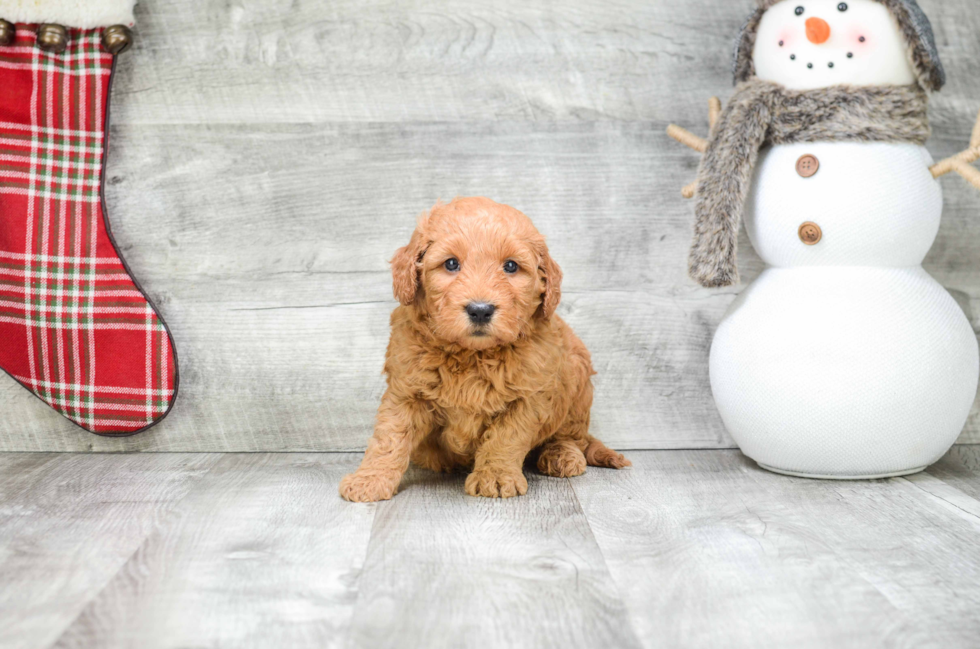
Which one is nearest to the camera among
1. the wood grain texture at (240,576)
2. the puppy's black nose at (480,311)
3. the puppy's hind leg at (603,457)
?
the wood grain texture at (240,576)

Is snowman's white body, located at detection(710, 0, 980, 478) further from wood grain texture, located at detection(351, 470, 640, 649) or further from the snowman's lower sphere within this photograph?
wood grain texture, located at detection(351, 470, 640, 649)

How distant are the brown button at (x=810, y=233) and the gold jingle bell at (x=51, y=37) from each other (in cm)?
189

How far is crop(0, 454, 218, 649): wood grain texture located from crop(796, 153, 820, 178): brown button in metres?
1.57

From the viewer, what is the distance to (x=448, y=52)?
2236 millimetres

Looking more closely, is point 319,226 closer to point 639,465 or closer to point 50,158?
point 50,158

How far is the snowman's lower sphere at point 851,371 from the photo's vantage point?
181 centimetres

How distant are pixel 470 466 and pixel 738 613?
3.02ft

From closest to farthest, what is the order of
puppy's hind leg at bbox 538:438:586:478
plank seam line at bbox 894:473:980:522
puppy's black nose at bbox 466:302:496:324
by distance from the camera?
puppy's black nose at bbox 466:302:496:324 < plank seam line at bbox 894:473:980:522 < puppy's hind leg at bbox 538:438:586:478

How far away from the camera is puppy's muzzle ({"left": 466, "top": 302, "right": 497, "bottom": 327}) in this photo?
161 centimetres

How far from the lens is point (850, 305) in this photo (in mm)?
1844

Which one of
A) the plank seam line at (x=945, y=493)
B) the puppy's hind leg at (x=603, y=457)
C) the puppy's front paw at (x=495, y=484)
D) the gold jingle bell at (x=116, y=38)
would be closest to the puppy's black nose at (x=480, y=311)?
the puppy's front paw at (x=495, y=484)

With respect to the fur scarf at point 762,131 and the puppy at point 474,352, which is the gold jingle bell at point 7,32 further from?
the fur scarf at point 762,131

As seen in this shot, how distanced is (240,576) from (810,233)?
1.40 m

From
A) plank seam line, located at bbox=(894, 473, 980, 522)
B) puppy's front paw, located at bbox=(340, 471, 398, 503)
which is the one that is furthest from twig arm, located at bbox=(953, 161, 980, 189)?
puppy's front paw, located at bbox=(340, 471, 398, 503)
